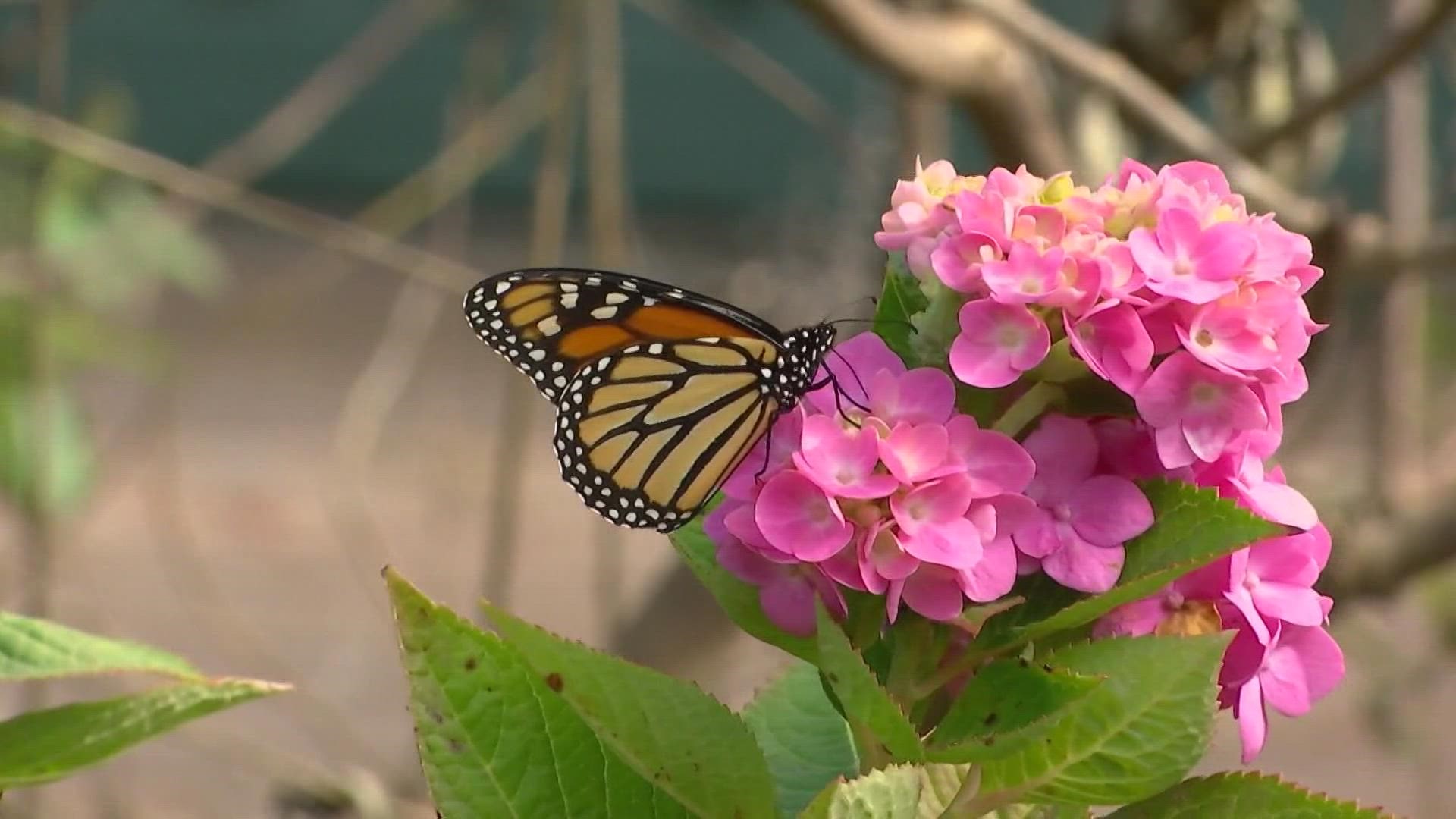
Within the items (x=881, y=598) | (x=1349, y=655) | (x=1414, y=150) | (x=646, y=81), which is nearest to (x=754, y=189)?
(x=646, y=81)

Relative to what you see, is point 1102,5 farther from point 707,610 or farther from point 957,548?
point 957,548

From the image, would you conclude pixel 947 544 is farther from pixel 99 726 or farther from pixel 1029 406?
pixel 99 726

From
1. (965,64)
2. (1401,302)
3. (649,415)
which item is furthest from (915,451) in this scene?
(1401,302)

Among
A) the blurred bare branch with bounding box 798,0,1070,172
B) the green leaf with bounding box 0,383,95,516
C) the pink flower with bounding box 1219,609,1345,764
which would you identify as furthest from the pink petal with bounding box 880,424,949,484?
the green leaf with bounding box 0,383,95,516

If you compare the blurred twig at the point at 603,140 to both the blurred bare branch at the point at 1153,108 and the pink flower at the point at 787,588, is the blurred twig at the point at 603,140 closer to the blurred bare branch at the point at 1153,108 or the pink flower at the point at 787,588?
the blurred bare branch at the point at 1153,108

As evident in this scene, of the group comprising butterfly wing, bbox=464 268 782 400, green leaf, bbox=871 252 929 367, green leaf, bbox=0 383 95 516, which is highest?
green leaf, bbox=0 383 95 516

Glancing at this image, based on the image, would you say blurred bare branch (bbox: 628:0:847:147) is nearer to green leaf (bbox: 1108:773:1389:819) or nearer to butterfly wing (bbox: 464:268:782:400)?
butterfly wing (bbox: 464:268:782:400)
